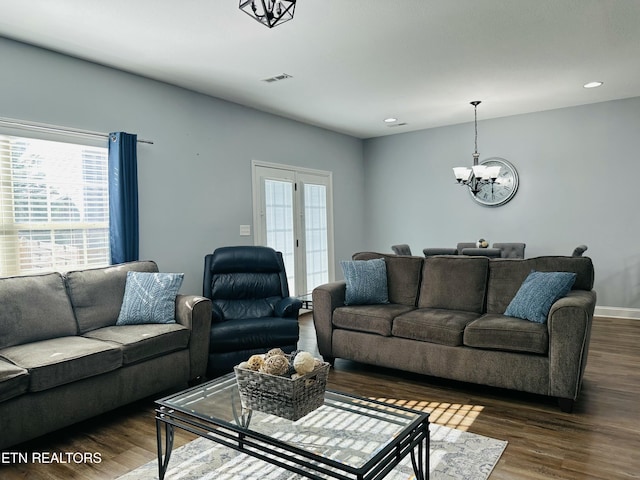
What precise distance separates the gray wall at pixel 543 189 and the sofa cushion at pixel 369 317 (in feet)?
10.1

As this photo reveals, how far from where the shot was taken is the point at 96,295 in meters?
3.32

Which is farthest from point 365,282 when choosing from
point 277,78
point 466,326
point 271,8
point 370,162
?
point 370,162

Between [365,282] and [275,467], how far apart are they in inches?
77.7

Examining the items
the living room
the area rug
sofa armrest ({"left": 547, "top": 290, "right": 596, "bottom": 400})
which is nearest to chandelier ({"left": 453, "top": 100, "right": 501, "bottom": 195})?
the living room

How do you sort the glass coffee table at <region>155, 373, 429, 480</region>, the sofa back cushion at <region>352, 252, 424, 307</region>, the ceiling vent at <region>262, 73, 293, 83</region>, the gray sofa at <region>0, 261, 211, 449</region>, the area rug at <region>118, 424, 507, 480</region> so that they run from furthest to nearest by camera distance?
the ceiling vent at <region>262, 73, 293, 83</region>
the sofa back cushion at <region>352, 252, 424, 307</region>
the gray sofa at <region>0, 261, 211, 449</region>
the area rug at <region>118, 424, 507, 480</region>
the glass coffee table at <region>155, 373, 429, 480</region>

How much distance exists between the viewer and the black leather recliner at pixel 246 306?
11.5 feet

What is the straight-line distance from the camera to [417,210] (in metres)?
Answer: 6.93

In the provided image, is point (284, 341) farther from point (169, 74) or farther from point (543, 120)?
point (543, 120)

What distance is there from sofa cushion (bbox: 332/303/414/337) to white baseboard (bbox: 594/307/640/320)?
330 cm

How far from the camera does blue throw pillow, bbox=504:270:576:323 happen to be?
306cm

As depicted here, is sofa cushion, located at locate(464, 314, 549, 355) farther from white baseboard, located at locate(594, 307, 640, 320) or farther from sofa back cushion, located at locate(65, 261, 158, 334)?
white baseboard, located at locate(594, 307, 640, 320)

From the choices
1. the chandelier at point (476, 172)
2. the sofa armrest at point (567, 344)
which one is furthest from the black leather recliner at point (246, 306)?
the chandelier at point (476, 172)

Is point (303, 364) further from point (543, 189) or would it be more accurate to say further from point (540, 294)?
point (543, 189)

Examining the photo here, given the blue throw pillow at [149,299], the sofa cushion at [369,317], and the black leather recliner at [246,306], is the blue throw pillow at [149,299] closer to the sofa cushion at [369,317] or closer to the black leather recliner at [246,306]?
the black leather recliner at [246,306]
